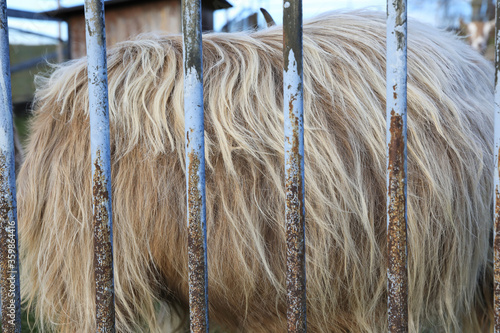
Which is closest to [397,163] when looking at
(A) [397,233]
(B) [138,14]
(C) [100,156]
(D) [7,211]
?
(A) [397,233]

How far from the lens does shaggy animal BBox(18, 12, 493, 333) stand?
0.97 m

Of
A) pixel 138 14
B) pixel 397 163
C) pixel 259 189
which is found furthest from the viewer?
pixel 138 14

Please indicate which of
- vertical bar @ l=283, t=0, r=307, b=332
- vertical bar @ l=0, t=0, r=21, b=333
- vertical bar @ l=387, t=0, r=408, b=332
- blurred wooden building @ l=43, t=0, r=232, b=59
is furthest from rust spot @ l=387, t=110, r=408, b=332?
blurred wooden building @ l=43, t=0, r=232, b=59

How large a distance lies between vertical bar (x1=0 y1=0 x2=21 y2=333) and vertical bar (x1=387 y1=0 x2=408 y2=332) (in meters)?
0.63

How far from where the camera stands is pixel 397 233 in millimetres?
668

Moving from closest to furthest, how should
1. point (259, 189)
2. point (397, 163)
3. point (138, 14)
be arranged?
point (397, 163) < point (259, 189) < point (138, 14)

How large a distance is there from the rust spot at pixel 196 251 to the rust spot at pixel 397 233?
303mm

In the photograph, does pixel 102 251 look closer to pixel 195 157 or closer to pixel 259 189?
pixel 195 157

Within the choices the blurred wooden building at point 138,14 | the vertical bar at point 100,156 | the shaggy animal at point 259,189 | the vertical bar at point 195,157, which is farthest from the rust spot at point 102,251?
the blurred wooden building at point 138,14

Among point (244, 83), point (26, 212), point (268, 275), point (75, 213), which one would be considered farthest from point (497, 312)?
point (26, 212)

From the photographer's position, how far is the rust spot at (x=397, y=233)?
0.65m

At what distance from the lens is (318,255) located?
97 centimetres

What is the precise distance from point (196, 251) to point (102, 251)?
0.16m

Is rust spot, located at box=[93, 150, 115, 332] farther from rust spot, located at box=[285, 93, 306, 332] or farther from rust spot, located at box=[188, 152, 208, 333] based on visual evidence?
rust spot, located at box=[285, 93, 306, 332]
